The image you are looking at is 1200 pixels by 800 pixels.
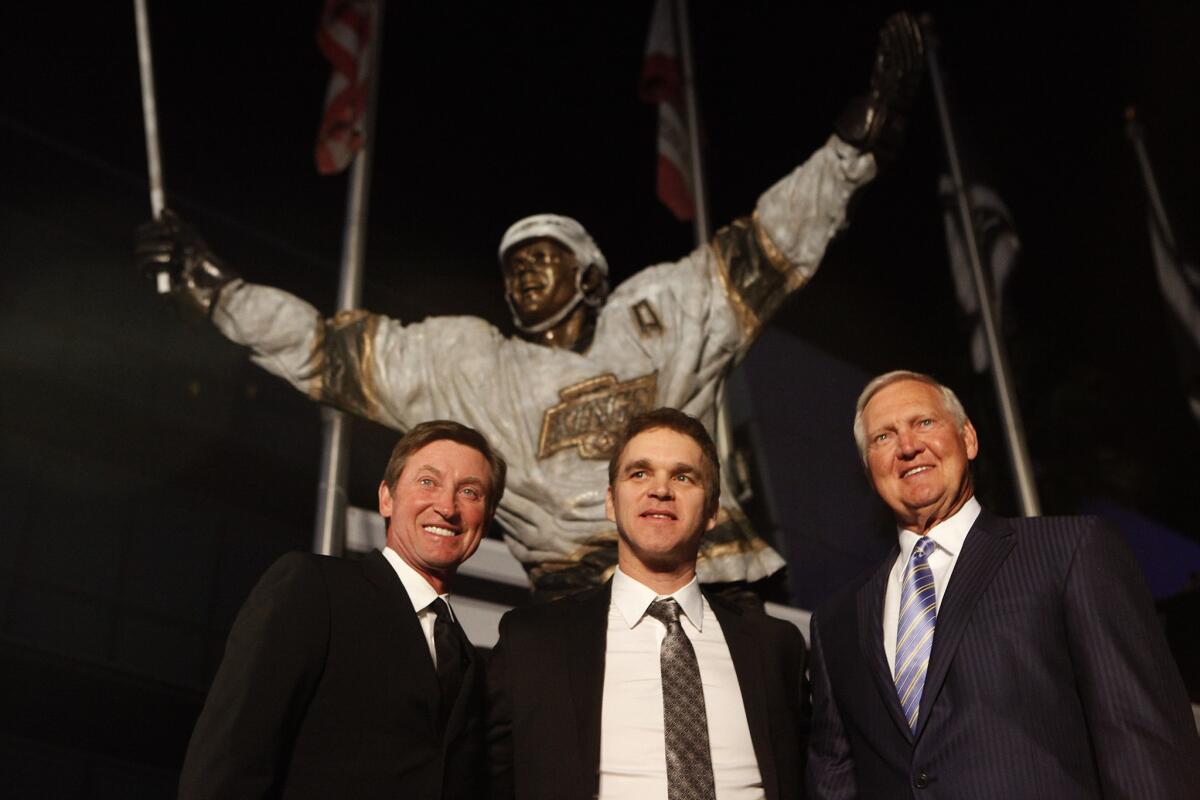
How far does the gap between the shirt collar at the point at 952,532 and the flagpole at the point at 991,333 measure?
A: 4115mm

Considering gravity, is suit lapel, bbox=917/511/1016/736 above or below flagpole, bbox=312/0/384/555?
below

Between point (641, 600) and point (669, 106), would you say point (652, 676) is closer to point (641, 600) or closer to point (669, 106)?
point (641, 600)

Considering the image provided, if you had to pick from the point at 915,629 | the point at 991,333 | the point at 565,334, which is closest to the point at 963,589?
the point at 915,629

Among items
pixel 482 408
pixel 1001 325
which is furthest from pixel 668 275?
pixel 1001 325

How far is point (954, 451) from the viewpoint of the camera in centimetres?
312

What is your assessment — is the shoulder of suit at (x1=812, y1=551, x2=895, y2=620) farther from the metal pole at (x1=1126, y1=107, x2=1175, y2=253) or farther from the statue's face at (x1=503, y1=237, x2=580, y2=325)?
the metal pole at (x1=1126, y1=107, x2=1175, y2=253)

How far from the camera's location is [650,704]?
114 inches

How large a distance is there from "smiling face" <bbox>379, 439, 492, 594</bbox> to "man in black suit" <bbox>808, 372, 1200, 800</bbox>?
3.09ft

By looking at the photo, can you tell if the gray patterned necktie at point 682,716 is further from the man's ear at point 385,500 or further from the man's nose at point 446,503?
the man's ear at point 385,500

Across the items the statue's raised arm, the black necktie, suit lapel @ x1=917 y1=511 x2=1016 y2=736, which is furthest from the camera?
the statue's raised arm

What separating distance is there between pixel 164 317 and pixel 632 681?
28.4 feet

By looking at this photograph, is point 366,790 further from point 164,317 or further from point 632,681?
point 164,317

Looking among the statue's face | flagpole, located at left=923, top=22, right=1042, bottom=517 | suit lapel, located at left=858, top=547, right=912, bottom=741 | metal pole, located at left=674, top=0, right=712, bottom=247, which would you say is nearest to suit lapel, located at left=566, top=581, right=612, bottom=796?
suit lapel, located at left=858, top=547, right=912, bottom=741

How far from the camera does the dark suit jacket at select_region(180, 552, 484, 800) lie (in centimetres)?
260
